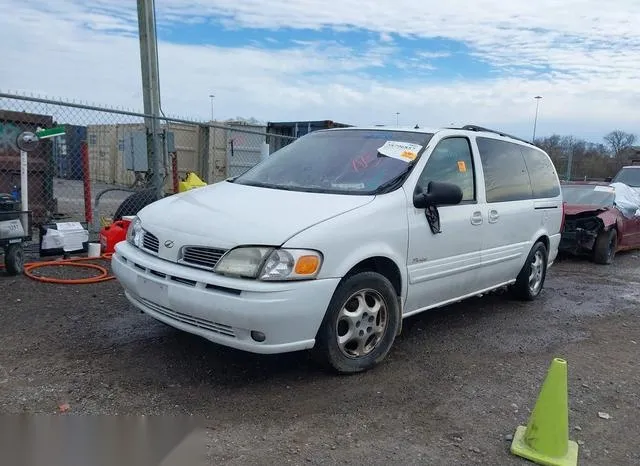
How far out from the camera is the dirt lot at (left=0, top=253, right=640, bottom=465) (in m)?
3.12

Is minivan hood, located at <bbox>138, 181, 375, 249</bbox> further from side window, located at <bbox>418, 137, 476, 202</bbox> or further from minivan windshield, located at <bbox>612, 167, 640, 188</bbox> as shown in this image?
minivan windshield, located at <bbox>612, 167, 640, 188</bbox>

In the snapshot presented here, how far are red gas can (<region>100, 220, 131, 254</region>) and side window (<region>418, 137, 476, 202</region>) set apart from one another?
4053 mm

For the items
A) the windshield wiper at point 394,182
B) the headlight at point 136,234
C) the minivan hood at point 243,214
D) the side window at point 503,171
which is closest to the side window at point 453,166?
the windshield wiper at point 394,182

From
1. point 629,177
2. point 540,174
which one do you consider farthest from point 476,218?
point 629,177

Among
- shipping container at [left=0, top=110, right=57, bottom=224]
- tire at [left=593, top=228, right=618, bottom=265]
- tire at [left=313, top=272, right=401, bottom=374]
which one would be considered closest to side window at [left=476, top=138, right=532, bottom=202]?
tire at [left=313, top=272, right=401, bottom=374]

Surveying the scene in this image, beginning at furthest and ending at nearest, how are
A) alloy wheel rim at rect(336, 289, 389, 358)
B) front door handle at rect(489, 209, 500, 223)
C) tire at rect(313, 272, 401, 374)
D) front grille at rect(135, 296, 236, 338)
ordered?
1. front door handle at rect(489, 209, 500, 223)
2. alloy wheel rim at rect(336, 289, 389, 358)
3. tire at rect(313, 272, 401, 374)
4. front grille at rect(135, 296, 236, 338)

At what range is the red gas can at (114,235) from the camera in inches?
276

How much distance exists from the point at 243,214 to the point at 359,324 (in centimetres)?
109

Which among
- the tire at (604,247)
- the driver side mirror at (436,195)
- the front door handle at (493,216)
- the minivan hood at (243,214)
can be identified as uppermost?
the driver side mirror at (436,195)

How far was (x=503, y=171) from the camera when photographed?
5.57m

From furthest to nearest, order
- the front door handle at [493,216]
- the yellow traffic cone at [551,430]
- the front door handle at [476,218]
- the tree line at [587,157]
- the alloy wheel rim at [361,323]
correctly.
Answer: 1. the tree line at [587,157]
2. the front door handle at [493,216]
3. the front door handle at [476,218]
4. the alloy wheel rim at [361,323]
5. the yellow traffic cone at [551,430]

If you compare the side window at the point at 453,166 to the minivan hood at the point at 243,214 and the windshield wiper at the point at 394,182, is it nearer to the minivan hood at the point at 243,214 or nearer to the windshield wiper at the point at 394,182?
the windshield wiper at the point at 394,182

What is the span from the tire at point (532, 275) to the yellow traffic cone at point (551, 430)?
3127mm

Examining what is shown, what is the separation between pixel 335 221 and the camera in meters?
3.68
